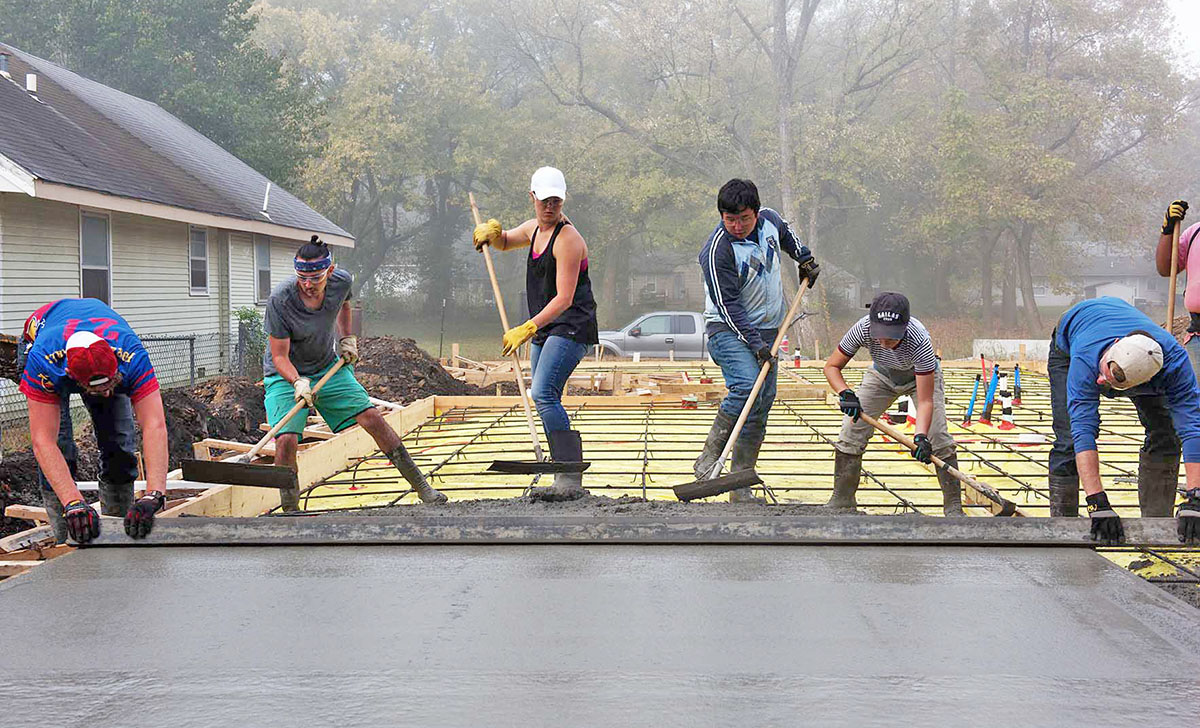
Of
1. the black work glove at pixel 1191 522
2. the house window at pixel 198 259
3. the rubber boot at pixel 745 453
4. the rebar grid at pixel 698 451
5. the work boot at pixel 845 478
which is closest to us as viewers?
the black work glove at pixel 1191 522

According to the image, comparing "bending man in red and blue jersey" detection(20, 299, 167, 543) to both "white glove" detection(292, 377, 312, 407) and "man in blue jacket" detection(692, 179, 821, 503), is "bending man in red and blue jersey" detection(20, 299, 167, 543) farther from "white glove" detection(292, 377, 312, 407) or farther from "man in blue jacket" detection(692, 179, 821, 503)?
"man in blue jacket" detection(692, 179, 821, 503)

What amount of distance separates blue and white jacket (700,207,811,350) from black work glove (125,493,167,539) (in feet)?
8.30

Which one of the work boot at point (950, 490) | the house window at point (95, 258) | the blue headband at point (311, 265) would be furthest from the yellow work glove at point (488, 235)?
the house window at point (95, 258)

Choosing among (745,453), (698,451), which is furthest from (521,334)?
(698,451)

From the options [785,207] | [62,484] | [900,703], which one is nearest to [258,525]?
[62,484]

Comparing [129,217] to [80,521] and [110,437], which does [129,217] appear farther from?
[80,521]

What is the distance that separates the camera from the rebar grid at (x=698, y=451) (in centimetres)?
664

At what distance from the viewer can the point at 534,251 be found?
502cm

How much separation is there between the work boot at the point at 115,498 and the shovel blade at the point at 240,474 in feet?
0.82

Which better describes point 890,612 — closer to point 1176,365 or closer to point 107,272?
point 1176,365

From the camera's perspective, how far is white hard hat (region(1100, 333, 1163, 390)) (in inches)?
149

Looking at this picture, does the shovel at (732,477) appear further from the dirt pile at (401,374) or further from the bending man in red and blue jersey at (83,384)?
the dirt pile at (401,374)

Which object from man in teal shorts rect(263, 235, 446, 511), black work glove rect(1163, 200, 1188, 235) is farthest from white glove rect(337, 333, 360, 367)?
black work glove rect(1163, 200, 1188, 235)

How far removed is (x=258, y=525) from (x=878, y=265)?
114 feet
